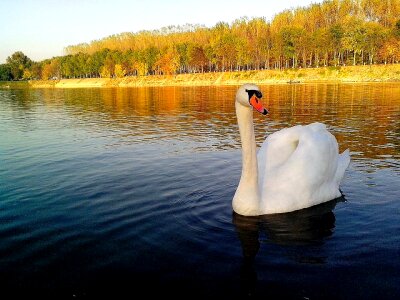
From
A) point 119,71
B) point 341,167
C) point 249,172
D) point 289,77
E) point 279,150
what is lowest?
point 341,167

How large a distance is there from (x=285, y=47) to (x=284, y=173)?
11566 cm

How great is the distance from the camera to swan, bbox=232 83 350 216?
813cm

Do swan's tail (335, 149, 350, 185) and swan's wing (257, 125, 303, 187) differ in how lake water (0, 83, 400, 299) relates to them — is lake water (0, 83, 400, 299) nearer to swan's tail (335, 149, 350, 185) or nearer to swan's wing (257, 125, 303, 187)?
swan's tail (335, 149, 350, 185)

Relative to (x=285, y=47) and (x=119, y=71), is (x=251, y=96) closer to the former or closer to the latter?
(x=285, y=47)

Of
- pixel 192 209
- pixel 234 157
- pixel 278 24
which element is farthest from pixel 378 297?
pixel 278 24

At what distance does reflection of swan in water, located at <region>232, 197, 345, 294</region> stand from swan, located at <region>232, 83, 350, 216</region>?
156 mm

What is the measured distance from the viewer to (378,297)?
18.3ft

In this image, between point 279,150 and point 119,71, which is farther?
point 119,71

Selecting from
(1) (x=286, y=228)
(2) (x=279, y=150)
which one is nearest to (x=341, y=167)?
(2) (x=279, y=150)

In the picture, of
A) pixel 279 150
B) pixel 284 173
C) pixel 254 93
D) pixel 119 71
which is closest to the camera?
pixel 254 93

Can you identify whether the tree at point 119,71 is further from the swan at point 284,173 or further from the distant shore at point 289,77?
the swan at point 284,173

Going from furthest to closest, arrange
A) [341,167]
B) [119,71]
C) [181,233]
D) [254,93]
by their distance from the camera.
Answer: [119,71] → [341,167] → [181,233] → [254,93]

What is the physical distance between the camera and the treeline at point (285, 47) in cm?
10775

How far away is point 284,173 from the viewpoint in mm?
8578
